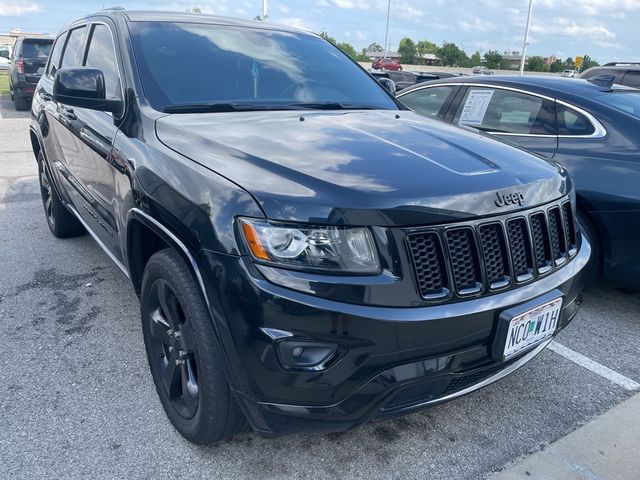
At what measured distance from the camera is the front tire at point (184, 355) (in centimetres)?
206

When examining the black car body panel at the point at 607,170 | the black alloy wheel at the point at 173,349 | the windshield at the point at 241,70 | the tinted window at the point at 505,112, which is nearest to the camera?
the black alloy wheel at the point at 173,349

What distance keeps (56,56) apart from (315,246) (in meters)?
3.93

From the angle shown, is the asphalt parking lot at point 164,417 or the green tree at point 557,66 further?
the green tree at point 557,66

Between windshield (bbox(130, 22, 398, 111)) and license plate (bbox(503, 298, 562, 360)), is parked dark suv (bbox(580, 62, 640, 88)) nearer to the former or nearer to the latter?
windshield (bbox(130, 22, 398, 111))

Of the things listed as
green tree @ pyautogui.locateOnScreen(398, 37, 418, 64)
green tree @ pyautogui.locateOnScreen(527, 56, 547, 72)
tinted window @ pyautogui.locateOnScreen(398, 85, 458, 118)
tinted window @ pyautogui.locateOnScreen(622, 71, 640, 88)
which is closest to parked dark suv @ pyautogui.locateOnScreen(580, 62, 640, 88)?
tinted window @ pyautogui.locateOnScreen(622, 71, 640, 88)

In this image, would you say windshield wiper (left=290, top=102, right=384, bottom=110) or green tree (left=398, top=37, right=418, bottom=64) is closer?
windshield wiper (left=290, top=102, right=384, bottom=110)

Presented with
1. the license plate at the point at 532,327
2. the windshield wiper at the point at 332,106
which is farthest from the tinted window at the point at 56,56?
the license plate at the point at 532,327

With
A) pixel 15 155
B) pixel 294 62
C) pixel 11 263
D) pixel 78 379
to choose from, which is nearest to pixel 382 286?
pixel 78 379

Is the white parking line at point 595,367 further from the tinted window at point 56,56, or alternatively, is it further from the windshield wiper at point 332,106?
the tinted window at point 56,56

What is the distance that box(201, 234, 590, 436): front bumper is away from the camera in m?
1.79

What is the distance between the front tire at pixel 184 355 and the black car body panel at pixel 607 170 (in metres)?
2.18

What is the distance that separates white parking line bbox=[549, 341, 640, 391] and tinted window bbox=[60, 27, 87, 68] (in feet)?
12.3

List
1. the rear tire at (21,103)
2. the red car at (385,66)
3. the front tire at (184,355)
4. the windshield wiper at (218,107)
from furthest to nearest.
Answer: the red car at (385,66) → the rear tire at (21,103) → the windshield wiper at (218,107) → the front tire at (184,355)

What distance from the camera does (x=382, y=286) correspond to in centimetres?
183
